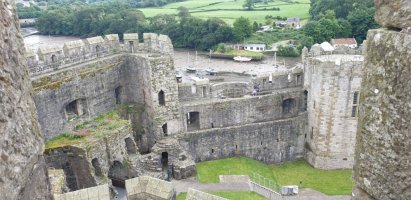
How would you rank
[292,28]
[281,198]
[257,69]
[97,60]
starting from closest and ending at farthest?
[281,198] < [97,60] < [257,69] < [292,28]

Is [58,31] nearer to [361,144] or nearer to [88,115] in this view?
[88,115]

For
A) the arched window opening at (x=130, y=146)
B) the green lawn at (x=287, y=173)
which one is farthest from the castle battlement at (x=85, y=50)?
the green lawn at (x=287, y=173)

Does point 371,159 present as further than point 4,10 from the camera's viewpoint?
Yes

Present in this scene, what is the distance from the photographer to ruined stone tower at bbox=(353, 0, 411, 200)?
2.89 metres

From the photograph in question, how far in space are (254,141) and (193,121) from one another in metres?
3.40

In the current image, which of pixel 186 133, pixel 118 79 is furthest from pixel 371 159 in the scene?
pixel 118 79

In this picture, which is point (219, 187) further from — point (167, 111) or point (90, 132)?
point (90, 132)

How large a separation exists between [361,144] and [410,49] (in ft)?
3.06

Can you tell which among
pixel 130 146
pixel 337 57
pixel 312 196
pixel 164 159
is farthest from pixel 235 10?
pixel 130 146

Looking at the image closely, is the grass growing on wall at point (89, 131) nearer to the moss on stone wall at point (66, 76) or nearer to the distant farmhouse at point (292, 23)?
the moss on stone wall at point (66, 76)

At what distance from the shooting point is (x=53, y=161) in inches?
627

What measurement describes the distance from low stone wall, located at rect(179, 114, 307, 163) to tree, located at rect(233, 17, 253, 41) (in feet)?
117

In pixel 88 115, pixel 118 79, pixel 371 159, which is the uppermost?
pixel 371 159

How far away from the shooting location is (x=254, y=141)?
68.3ft
